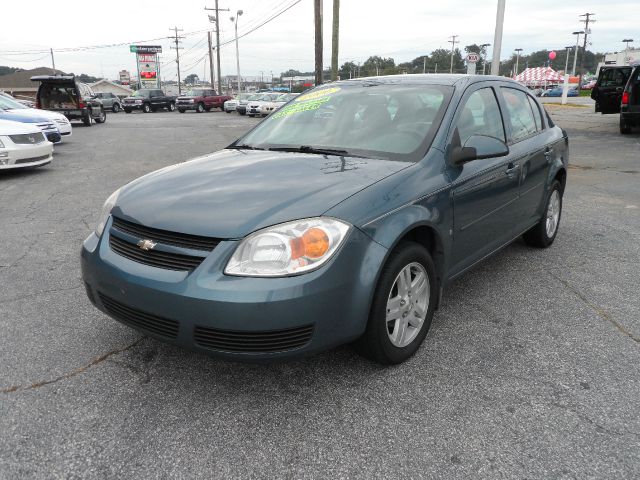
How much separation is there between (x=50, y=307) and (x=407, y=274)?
253 cm

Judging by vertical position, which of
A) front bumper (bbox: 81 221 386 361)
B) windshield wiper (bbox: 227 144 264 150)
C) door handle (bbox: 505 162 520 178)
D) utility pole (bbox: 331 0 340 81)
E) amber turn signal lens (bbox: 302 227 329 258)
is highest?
utility pole (bbox: 331 0 340 81)

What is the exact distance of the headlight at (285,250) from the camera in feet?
7.42

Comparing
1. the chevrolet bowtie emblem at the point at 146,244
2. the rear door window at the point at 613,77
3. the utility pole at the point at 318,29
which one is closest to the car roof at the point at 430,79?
the chevrolet bowtie emblem at the point at 146,244

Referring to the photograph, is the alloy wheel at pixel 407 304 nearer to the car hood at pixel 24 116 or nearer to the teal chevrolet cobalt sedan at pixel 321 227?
the teal chevrolet cobalt sedan at pixel 321 227

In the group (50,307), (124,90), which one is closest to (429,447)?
(50,307)

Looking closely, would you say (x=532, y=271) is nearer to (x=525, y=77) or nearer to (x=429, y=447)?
(x=429, y=447)

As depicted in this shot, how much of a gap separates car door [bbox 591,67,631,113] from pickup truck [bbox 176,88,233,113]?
91.3ft

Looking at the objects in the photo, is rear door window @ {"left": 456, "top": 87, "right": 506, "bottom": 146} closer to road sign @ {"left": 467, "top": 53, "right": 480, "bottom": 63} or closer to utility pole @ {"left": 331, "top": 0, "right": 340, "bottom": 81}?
road sign @ {"left": 467, "top": 53, "right": 480, "bottom": 63}

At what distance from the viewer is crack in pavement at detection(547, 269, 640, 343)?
326 centimetres

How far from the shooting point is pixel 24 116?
39.8ft

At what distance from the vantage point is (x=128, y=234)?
8.61ft

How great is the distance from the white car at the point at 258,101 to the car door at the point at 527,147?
26.2 m

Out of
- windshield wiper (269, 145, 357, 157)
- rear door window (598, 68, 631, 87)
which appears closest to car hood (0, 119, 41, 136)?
windshield wiper (269, 145, 357, 157)

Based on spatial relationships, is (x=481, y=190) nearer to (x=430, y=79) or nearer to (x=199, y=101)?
(x=430, y=79)
